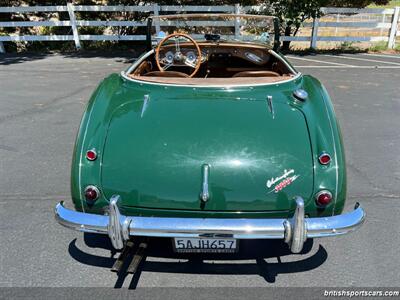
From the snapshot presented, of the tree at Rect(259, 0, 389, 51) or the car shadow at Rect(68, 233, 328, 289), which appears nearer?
the car shadow at Rect(68, 233, 328, 289)

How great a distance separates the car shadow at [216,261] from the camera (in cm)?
262

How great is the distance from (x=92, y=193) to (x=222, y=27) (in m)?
2.79

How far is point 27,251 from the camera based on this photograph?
281cm

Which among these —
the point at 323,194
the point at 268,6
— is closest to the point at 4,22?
the point at 268,6

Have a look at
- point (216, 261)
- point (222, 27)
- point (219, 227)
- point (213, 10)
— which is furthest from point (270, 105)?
point (213, 10)

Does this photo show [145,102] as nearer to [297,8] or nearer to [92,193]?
[92,193]

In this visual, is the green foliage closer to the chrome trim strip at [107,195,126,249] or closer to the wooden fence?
the wooden fence

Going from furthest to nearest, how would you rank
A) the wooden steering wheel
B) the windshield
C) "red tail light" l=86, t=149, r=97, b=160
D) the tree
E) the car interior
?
1. the tree
2. the windshield
3. the wooden steering wheel
4. the car interior
5. "red tail light" l=86, t=149, r=97, b=160

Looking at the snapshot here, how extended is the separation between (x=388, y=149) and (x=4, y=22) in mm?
13367

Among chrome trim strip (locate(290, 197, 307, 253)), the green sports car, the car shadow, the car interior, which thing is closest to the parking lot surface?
the car shadow

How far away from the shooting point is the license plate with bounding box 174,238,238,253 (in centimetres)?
233

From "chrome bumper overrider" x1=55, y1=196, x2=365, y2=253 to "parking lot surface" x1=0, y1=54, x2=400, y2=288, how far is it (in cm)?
51

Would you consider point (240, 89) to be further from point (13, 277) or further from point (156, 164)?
point (13, 277)

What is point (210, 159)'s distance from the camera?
2.35m
